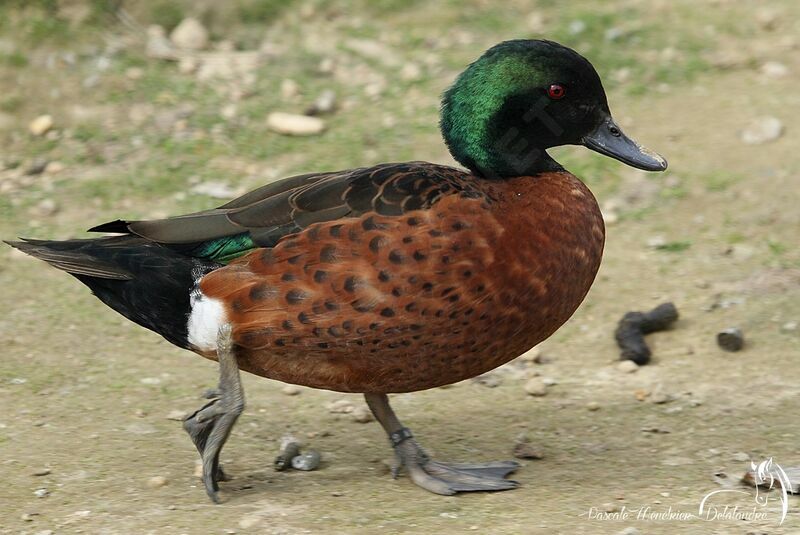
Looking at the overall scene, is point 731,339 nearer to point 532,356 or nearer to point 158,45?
point 532,356

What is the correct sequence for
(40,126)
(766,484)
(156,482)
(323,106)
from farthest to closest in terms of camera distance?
(323,106), (40,126), (156,482), (766,484)

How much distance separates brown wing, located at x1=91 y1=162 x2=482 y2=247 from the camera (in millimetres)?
3717

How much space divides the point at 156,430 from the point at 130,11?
4.00 m

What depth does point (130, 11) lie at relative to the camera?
7621mm

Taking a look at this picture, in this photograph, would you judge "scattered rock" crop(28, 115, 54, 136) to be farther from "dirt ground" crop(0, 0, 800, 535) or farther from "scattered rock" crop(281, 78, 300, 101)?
"scattered rock" crop(281, 78, 300, 101)

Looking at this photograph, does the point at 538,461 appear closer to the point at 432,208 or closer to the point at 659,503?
the point at 659,503

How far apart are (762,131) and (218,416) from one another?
3908 millimetres

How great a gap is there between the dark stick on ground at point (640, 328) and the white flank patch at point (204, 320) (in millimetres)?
1869

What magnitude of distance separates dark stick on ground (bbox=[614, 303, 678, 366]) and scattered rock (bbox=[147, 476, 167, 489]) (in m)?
1.99

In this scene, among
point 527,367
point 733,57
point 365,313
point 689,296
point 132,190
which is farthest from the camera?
point 733,57

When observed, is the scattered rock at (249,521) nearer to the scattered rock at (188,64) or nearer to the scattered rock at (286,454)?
the scattered rock at (286,454)

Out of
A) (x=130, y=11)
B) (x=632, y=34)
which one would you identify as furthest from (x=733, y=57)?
(x=130, y=11)

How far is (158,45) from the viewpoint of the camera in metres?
7.46

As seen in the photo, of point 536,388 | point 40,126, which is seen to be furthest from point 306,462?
point 40,126
